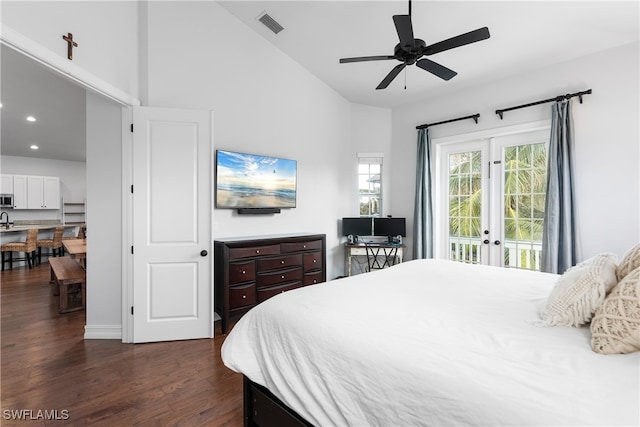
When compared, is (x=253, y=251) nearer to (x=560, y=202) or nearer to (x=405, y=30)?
(x=405, y=30)

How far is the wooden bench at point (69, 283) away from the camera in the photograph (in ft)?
11.9

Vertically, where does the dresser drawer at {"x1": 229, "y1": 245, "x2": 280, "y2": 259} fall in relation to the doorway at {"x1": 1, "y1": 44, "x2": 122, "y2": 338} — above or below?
below

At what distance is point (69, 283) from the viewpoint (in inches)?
142

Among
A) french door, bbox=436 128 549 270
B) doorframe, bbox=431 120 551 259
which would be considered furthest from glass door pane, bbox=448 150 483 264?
doorframe, bbox=431 120 551 259

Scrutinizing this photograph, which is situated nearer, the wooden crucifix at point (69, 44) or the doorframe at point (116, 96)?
the doorframe at point (116, 96)

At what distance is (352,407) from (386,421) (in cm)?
13

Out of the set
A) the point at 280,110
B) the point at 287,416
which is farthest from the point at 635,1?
the point at 287,416

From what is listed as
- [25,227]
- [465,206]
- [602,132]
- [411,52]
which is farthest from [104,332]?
[25,227]

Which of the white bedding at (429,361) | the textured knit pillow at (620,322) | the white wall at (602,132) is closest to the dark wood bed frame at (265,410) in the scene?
the white bedding at (429,361)

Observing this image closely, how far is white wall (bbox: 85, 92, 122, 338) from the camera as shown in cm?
293

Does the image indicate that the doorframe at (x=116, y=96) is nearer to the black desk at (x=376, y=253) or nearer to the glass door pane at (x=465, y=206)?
the black desk at (x=376, y=253)

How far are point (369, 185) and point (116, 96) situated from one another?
12.1ft

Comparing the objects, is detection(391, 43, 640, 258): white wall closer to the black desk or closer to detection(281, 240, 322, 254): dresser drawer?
the black desk

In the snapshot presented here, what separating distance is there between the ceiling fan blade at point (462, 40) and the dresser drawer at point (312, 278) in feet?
9.01
